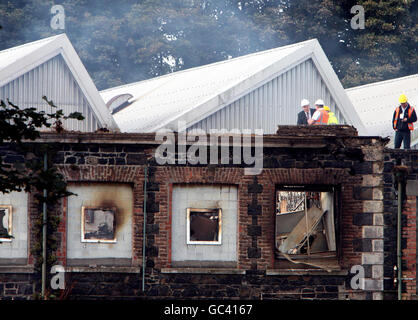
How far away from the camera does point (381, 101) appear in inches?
1181

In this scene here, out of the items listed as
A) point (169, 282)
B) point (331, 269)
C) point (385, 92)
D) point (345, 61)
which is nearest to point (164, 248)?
point (169, 282)

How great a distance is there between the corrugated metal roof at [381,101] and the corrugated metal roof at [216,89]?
1.90 metres

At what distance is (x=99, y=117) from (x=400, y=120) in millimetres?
8163

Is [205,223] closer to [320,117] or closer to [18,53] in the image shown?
[320,117]

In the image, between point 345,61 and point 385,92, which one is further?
point 345,61

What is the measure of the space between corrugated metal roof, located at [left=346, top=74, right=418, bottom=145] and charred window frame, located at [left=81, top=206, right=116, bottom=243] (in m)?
10.1

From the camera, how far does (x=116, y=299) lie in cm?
1906

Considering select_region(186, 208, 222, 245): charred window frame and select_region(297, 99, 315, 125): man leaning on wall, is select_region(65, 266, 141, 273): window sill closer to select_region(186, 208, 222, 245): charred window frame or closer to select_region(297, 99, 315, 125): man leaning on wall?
select_region(186, 208, 222, 245): charred window frame

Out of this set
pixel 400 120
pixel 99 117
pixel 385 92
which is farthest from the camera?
pixel 385 92

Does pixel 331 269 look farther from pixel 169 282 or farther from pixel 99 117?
pixel 99 117

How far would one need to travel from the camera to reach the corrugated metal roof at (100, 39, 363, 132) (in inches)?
920

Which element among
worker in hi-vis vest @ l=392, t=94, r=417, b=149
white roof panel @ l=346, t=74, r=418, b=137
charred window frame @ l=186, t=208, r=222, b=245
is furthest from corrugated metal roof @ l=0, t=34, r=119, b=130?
white roof panel @ l=346, t=74, r=418, b=137

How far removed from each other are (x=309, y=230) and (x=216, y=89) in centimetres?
588

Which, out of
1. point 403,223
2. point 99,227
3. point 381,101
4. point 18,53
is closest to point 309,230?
point 403,223
